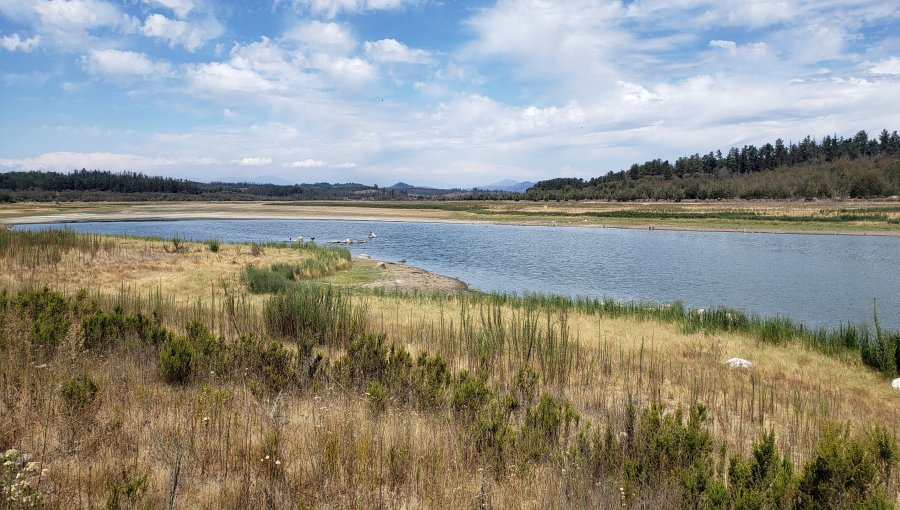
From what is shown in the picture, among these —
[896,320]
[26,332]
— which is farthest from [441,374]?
[896,320]

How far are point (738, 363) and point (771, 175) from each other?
123 m

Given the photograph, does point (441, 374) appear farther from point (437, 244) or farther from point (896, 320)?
point (437, 244)

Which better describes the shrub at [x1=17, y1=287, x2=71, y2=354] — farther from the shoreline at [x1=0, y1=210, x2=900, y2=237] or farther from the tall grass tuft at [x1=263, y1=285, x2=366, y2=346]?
the shoreline at [x1=0, y1=210, x2=900, y2=237]

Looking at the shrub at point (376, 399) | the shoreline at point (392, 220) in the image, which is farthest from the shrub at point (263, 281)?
the shoreline at point (392, 220)

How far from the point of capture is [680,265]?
31266mm

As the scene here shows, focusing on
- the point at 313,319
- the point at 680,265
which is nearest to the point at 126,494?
the point at 313,319

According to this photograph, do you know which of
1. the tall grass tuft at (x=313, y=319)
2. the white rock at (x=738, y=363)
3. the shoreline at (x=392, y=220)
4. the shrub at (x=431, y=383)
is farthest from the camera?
the shoreline at (x=392, y=220)

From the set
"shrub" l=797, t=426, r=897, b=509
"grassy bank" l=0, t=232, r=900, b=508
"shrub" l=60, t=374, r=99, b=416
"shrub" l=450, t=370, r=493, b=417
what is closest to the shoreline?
"grassy bank" l=0, t=232, r=900, b=508

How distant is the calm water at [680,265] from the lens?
2158cm

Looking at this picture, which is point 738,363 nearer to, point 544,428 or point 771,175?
point 544,428

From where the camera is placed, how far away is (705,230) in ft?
179

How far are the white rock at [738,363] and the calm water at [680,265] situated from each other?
8.71m

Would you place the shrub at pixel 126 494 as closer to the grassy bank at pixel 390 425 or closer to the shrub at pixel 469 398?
the grassy bank at pixel 390 425

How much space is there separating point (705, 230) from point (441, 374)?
54299 mm
